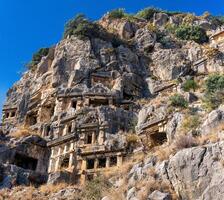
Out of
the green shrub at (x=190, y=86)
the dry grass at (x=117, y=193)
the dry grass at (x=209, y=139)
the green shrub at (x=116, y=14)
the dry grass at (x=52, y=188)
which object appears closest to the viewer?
the dry grass at (x=117, y=193)

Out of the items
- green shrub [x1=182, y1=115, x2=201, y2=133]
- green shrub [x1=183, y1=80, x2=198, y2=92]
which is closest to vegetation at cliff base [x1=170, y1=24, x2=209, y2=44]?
green shrub [x1=183, y1=80, x2=198, y2=92]

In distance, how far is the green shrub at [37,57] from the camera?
202 ft

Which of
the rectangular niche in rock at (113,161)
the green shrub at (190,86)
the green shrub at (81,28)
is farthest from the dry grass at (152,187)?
the green shrub at (81,28)

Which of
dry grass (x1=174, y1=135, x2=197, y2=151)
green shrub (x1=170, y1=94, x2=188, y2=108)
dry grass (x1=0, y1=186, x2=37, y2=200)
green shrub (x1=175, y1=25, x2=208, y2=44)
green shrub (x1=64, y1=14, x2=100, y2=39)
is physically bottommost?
dry grass (x1=0, y1=186, x2=37, y2=200)

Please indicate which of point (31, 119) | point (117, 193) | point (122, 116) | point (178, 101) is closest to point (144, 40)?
point (31, 119)

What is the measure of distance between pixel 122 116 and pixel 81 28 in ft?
71.2

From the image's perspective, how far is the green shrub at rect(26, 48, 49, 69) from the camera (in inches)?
2426

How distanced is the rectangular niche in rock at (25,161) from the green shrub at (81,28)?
73.5 feet

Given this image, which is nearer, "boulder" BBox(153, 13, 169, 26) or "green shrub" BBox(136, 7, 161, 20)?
"boulder" BBox(153, 13, 169, 26)

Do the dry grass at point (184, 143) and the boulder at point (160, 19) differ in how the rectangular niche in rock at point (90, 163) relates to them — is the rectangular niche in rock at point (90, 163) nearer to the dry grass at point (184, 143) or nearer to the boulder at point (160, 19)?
the dry grass at point (184, 143)

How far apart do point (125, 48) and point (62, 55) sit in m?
9.19

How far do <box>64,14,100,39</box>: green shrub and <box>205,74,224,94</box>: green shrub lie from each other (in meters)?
22.3

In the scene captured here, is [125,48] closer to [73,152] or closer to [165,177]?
[73,152]

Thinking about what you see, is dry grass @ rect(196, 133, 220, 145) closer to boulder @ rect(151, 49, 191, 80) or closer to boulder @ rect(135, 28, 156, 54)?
boulder @ rect(151, 49, 191, 80)
